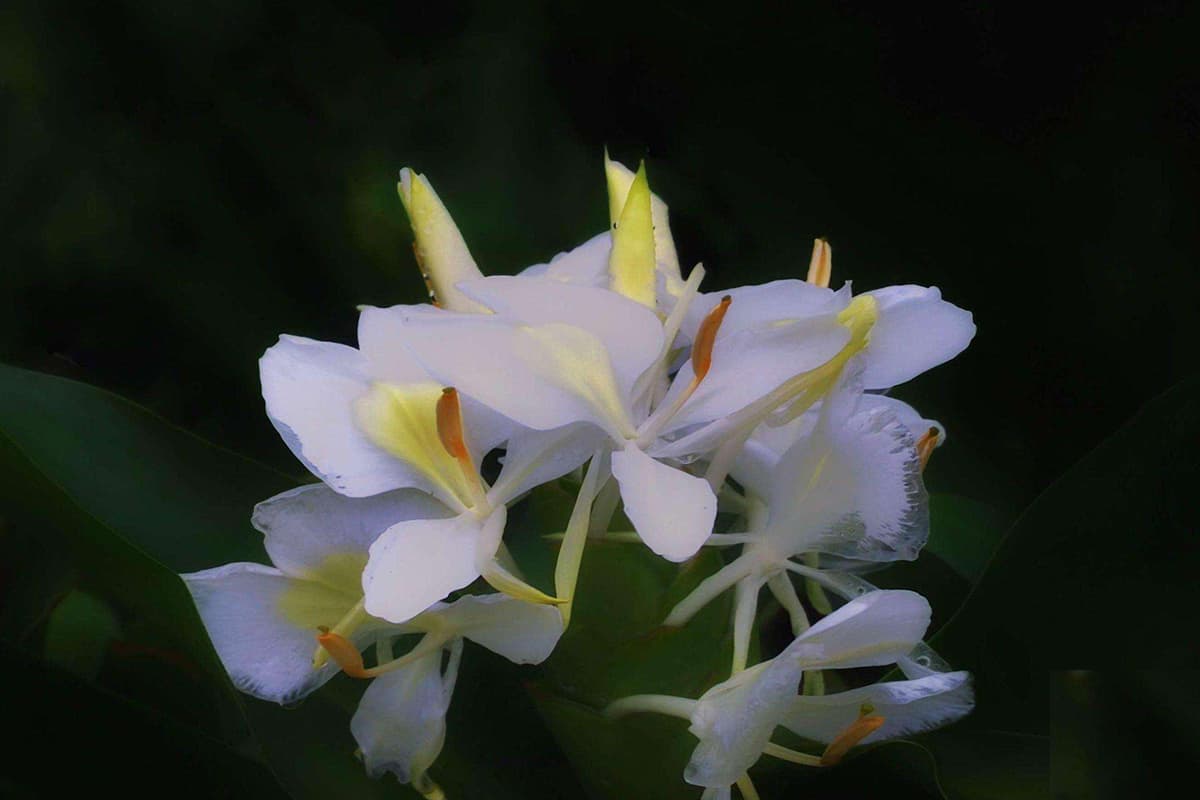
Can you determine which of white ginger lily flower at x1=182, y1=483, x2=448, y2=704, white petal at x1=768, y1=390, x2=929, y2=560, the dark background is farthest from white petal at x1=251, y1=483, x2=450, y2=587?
the dark background

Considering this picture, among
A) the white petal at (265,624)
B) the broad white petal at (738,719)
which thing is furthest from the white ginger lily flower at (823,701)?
the white petal at (265,624)

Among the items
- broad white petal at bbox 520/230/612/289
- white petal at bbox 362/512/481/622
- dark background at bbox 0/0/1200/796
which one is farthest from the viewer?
dark background at bbox 0/0/1200/796

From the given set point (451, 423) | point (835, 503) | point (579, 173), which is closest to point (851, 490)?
point (835, 503)

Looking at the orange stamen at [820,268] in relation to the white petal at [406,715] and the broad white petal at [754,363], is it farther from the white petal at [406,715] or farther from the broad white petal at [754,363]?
the white petal at [406,715]

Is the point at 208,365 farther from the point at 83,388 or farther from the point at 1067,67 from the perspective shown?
the point at 1067,67

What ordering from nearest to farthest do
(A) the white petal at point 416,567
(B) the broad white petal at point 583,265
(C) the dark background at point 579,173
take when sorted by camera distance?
(A) the white petal at point 416,567 < (B) the broad white petal at point 583,265 < (C) the dark background at point 579,173

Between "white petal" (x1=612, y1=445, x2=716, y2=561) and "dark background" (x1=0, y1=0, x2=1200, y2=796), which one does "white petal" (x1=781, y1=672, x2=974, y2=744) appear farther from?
"dark background" (x1=0, y1=0, x2=1200, y2=796)

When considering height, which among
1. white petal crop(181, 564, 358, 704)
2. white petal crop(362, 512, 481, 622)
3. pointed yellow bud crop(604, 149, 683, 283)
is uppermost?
pointed yellow bud crop(604, 149, 683, 283)
